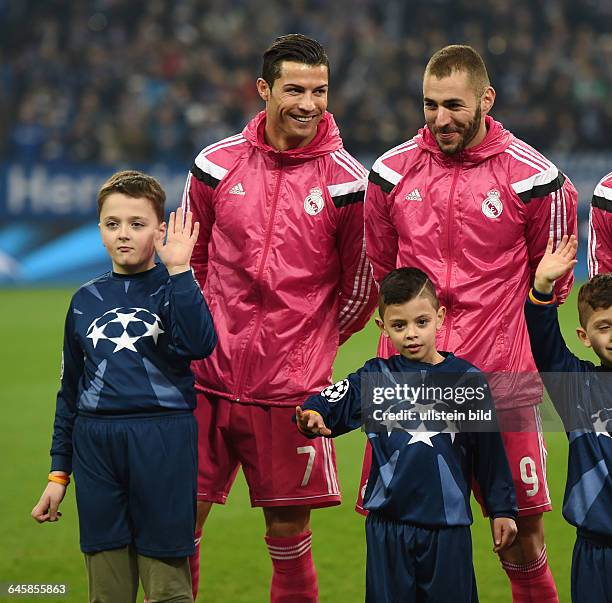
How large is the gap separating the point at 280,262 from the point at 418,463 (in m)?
1.09

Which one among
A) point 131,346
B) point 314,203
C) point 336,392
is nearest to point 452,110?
point 314,203

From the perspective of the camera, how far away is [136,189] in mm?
3908

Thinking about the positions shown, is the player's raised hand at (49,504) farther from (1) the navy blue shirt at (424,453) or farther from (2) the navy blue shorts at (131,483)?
(1) the navy blue shirt at (424,453)

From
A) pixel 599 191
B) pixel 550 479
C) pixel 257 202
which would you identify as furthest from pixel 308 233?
pixel 550 479

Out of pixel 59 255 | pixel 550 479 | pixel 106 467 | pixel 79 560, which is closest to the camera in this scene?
pixel 106 467

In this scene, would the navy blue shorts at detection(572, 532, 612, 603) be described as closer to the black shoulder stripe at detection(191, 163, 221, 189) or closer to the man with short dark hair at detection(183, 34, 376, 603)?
the man with short dark hair at detection(183, 34, 376, 603)

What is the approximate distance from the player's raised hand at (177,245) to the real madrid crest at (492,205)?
1.01 metres

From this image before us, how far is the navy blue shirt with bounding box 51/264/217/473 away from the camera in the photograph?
3719mm

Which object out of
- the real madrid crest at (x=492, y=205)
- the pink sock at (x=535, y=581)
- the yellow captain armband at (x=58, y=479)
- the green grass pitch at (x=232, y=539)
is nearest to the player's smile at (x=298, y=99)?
the real madrid crest at (x=492, y=205)

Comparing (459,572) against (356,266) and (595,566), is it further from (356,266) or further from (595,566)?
(356,266)

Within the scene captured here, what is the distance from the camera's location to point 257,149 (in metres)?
4.48

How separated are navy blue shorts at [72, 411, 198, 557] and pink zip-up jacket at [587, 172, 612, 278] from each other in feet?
5.36

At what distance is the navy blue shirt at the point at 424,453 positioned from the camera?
3.55 metres

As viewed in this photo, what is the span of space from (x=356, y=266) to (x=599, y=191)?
3.06 feet
